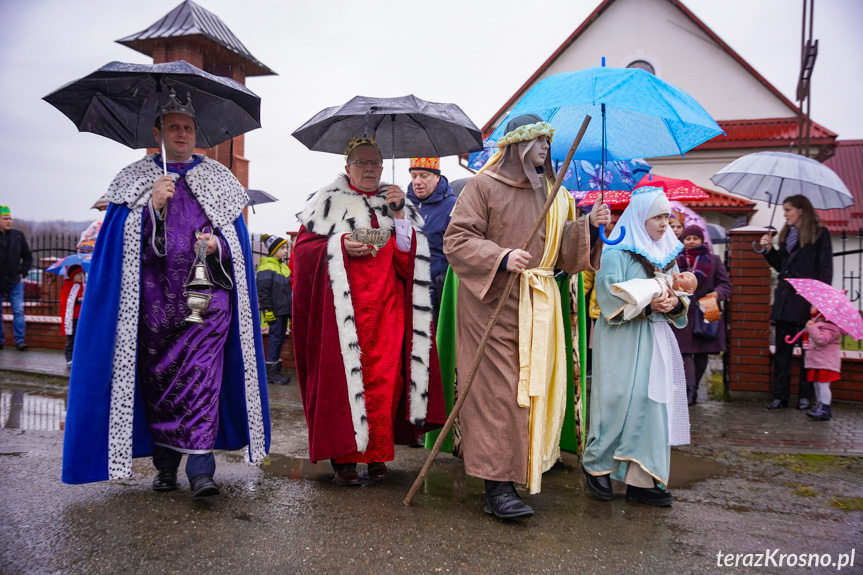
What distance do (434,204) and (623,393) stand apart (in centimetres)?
244

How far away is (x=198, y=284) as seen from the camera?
386 centimetres

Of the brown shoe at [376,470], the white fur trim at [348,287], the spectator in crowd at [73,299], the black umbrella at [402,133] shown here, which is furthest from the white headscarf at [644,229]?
the spectator in crowd at [73,299]

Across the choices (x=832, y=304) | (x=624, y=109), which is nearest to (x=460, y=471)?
(x=624, y=109)

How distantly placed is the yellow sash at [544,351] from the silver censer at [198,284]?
69.7 inches

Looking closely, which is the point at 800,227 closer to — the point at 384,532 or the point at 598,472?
the point at 598,472

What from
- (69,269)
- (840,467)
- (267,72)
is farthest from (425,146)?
(267,72)

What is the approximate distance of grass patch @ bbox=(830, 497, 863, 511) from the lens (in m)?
4.05

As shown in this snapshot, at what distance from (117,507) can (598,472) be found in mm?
2708

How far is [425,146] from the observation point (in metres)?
4.84

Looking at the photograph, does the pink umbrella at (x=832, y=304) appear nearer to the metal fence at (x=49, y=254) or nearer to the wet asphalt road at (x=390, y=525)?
the wet asphalt road at (x=390, y=525)

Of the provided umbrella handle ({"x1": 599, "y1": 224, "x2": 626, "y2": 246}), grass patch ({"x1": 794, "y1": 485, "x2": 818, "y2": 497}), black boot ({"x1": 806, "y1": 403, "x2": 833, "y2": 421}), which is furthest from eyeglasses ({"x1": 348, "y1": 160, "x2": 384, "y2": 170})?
black boot ({"x1": 806, "y1": 403, "x2": 833, "y2": 421})

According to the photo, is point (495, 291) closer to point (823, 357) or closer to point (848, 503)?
point (848, 503)

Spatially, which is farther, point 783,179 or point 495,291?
point 783,179

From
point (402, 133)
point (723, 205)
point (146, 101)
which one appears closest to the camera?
point (146, 101)
